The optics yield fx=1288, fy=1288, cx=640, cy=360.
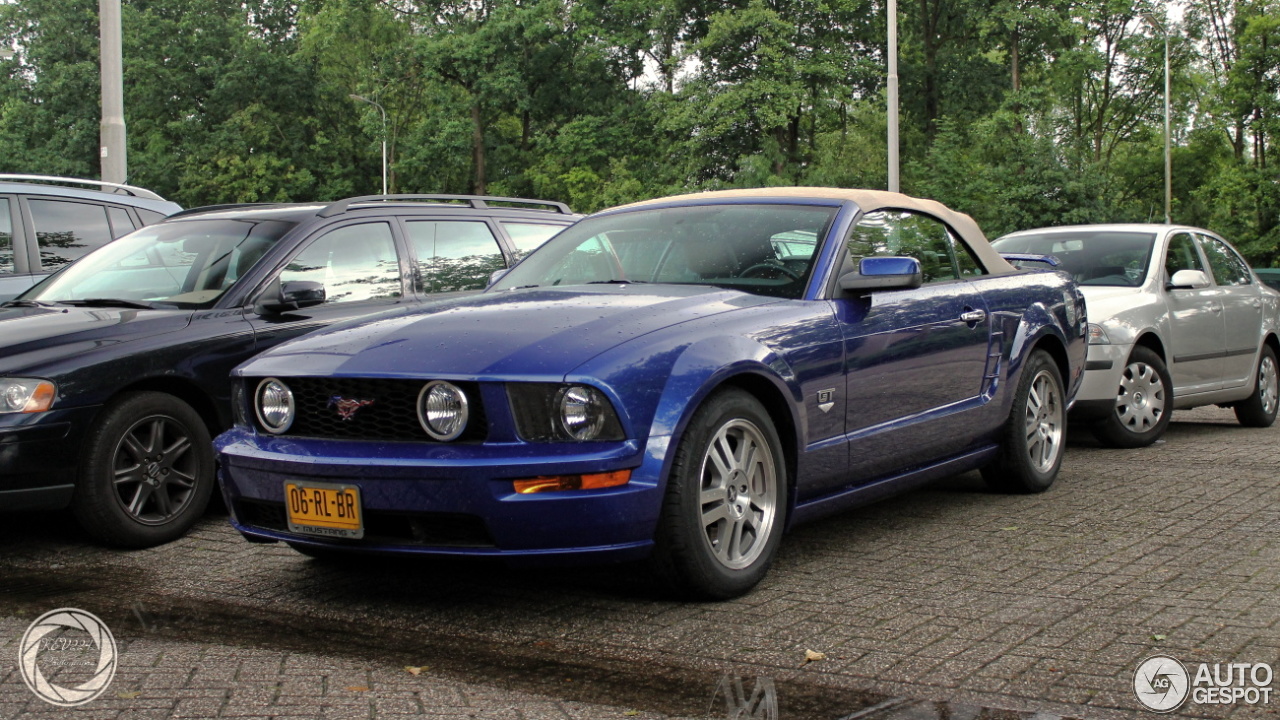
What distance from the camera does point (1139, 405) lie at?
867 centimetres

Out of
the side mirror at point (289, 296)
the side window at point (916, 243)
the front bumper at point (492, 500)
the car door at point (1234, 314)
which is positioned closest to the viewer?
the front bumper at point (492, 500)

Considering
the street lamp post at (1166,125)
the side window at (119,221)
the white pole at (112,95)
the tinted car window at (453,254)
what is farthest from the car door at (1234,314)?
the street lamp post at (1166,125)

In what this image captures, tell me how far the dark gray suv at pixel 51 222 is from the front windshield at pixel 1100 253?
6.23 meters

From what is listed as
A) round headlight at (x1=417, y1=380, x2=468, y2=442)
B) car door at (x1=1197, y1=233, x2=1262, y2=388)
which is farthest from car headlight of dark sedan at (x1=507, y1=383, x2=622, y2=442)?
car door at (x1=1197, y1=233, x2=1262, y2=388)

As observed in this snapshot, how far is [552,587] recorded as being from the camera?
15.9 ft

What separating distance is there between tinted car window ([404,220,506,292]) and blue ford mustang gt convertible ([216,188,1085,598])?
53.5 inches

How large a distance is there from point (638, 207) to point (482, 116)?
4458 cm

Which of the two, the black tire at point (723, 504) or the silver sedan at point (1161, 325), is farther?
the silver sedan at point (1161, 325)

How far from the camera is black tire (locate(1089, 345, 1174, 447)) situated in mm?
8609

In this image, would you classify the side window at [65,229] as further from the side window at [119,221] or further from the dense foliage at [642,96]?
the dense foliage at [642,96]

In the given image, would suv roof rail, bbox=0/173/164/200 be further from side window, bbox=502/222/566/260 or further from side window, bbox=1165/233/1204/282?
side window, bbox=1165/233/1204/282

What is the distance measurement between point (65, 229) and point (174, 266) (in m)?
2.54

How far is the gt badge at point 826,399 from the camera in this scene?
495 cm

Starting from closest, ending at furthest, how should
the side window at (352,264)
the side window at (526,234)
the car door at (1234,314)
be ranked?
the side window at (352,264)
the side window at (526,234)
the car door at (1234,314)
